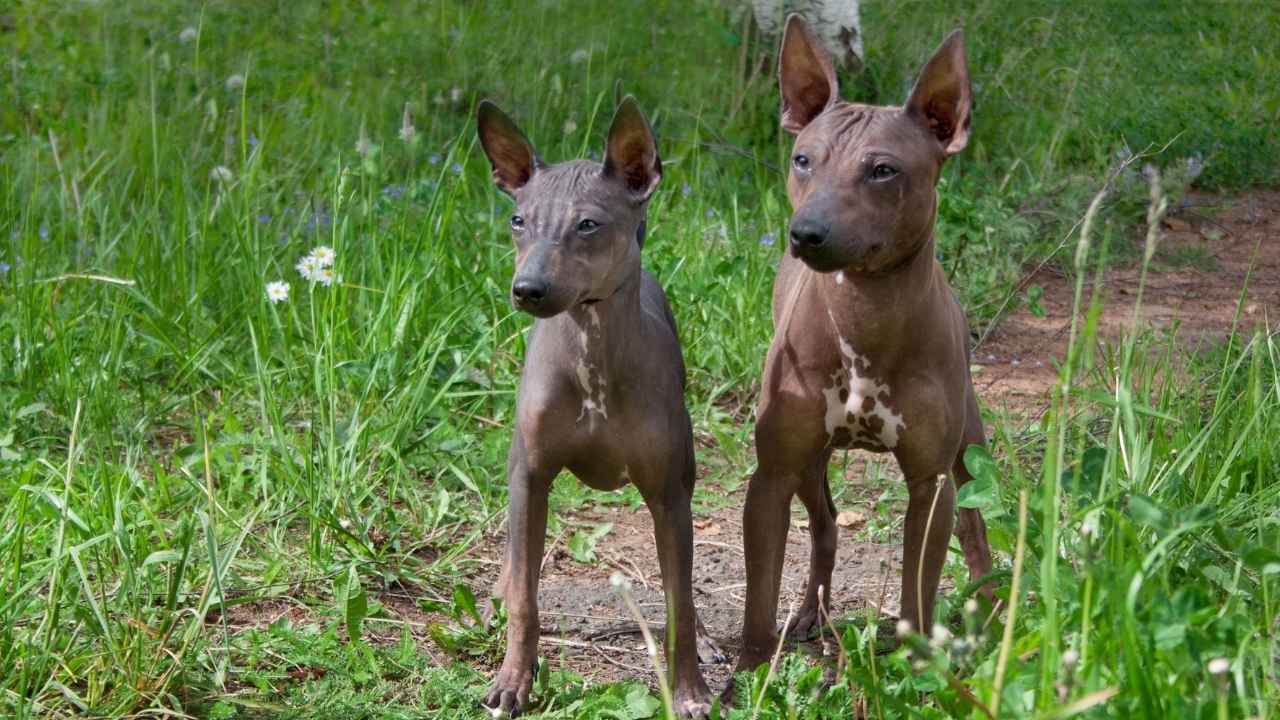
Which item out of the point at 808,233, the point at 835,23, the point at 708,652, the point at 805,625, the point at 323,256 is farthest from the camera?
the point at 835,23

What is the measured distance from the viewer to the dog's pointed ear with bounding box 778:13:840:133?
11.6 ft

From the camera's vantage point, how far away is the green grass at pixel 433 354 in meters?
3.07

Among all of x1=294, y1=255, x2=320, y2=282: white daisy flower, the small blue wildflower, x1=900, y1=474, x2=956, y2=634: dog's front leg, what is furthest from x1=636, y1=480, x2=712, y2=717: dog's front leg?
the small blue wildflower

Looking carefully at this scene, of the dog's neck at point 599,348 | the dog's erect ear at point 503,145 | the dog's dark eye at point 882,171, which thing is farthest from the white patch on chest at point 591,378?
the dog's dark eye at point 882,171

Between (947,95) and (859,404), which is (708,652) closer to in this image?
(859,404)

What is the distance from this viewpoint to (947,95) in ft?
11.1

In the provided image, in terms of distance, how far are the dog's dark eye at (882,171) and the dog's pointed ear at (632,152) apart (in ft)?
1.80

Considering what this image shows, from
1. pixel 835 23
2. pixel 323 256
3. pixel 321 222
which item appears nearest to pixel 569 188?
pixel 323 256

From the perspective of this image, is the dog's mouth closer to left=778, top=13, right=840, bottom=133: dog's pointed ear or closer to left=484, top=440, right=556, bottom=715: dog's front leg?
left=778, top=13, right=840, bottom=133: dog's pointed ear

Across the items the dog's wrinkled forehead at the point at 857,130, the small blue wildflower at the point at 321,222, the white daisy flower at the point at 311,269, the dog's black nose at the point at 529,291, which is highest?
the dog's wrinkled forehead at the point at 857,130

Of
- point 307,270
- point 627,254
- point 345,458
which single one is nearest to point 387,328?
point 307,270

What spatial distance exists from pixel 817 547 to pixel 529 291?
1309mm

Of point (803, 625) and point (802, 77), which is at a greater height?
point (802, 77)

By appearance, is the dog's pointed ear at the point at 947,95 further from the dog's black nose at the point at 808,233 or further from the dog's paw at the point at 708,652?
the dog's paw at the point at 708,652
